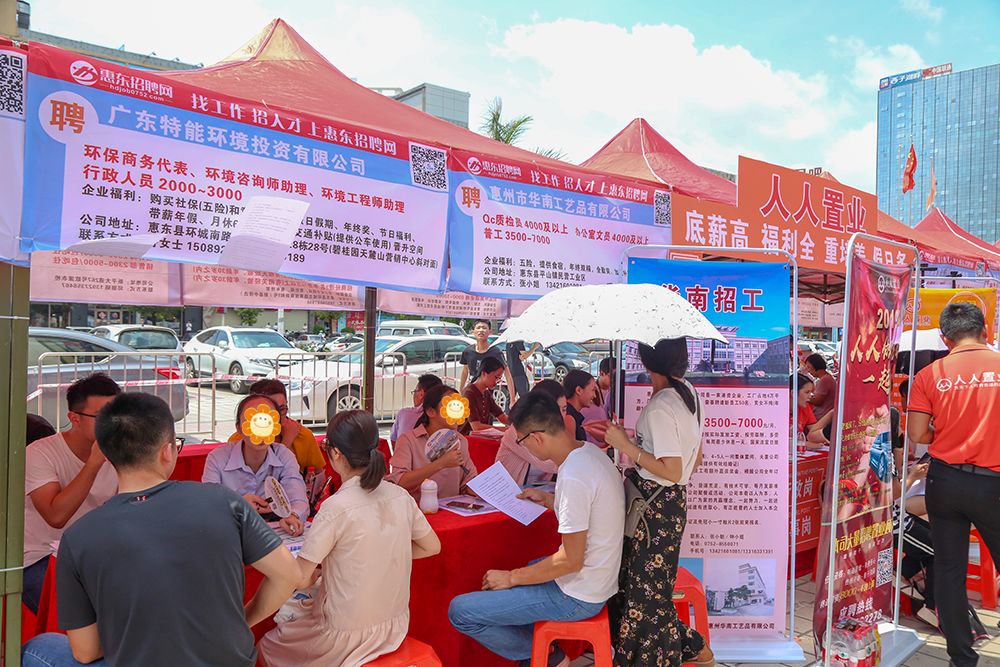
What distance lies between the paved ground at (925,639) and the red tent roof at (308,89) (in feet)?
9.16

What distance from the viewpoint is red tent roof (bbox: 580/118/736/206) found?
4375mm

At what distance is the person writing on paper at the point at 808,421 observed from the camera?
511 cm

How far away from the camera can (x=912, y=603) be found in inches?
162

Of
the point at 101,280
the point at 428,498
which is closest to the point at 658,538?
the point at 428,498

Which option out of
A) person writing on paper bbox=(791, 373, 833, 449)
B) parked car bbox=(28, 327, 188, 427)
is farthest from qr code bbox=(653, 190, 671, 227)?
parked car bbox=(28, 327, 188, 427)

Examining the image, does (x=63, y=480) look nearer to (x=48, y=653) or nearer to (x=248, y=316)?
(x=48, y=653)

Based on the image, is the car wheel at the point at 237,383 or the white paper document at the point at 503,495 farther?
the car wheel at the point at 237,383

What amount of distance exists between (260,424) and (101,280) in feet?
9.27

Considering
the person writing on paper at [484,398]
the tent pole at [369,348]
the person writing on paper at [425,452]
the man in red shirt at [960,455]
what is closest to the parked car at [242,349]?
the person writing on paper at [484,398]

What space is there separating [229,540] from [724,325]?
107 inches

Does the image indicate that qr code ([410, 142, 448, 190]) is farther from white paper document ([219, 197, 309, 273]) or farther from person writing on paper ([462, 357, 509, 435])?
person writing on paper ([462, 357, 509, 435])

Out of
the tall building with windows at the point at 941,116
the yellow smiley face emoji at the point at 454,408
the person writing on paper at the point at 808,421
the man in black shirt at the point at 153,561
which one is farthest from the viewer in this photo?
Result: the tall building with windows at the point at 941,116

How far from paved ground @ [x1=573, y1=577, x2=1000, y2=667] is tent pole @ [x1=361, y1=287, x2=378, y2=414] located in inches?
98.3

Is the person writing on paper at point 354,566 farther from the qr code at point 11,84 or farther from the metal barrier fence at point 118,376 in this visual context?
the metal barrier fence at point 118,376
